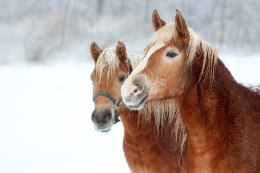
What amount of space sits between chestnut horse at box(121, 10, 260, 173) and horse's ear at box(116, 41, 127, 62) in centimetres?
98

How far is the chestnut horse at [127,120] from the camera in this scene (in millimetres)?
3062

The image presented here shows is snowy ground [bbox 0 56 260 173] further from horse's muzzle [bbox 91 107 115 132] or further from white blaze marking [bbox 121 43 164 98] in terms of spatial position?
white blaze marking [bbox 121 43 164 98]

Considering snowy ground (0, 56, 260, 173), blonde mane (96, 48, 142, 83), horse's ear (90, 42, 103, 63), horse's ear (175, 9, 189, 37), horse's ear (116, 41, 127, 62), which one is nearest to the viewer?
horse's ear (175, 9, 189, 37)

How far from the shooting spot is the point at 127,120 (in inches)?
133

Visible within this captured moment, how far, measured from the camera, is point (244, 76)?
40.5 feet

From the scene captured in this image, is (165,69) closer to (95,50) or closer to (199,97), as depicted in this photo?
(199,97)

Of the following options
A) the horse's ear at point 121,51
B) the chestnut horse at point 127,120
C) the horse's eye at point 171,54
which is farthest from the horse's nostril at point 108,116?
the horse's eye at point 171,54

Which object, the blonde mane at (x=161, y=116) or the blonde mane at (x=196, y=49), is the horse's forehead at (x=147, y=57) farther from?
the blonde mane at (x=161, y=116)

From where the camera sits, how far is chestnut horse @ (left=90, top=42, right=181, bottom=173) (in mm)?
3062

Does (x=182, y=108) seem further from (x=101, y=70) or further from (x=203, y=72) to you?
(x=101, y=70)

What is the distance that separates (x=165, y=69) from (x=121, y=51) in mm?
1223

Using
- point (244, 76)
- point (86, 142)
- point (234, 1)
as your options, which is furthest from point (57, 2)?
point (86, 142)

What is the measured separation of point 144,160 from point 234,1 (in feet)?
46.5

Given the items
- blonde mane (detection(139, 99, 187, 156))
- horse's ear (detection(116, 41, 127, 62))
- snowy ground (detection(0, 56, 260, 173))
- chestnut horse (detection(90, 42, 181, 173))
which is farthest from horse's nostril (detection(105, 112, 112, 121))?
horse's ear (detection(116, 41, 127, 62))
